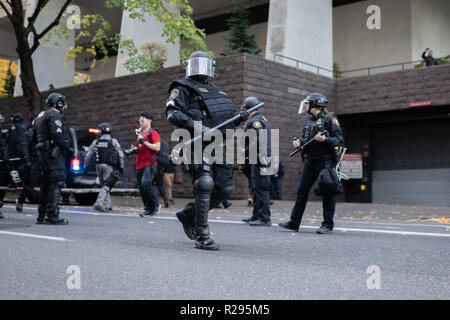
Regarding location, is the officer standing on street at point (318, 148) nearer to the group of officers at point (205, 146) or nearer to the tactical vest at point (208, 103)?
the group of officers at point (205, 146)

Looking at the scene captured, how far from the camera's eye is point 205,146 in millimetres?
5848

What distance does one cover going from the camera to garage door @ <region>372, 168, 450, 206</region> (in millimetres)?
20734

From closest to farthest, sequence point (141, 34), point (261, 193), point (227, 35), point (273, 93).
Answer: point (261, 193) → point (273, 93) → point (141, 34) → point (227, 35)

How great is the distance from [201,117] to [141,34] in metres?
18.0

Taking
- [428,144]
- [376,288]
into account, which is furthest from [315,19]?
[376,288]

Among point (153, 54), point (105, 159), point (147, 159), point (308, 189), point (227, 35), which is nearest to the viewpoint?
point (308, 189)

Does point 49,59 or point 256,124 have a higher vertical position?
point 49,59

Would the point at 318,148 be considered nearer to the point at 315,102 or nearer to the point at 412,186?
the point at 315,102

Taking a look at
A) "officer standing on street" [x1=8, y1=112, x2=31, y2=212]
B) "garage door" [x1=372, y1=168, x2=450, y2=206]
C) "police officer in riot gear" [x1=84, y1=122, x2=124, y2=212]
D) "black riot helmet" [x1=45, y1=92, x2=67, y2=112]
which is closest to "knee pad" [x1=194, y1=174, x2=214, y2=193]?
"black riot helmet" [x1=45, y1=92, x2=67, y2=112]

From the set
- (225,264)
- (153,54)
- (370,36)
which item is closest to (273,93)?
(153,54)

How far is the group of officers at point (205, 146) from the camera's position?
5.77m

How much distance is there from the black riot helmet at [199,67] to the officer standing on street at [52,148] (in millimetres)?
3411

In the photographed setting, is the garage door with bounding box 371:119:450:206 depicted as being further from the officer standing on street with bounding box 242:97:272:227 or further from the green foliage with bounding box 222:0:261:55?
the officer standing on street with bounding box 242:97:272:227
